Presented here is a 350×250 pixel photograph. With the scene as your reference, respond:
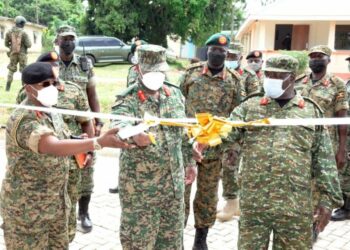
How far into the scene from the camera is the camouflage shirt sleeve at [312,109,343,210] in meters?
3.03

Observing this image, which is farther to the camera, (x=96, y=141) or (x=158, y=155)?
Answer: (x=158, y=155)

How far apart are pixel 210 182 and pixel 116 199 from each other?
1.95 meters

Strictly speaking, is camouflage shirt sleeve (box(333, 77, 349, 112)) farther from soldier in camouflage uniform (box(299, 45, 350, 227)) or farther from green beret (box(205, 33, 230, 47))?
green beret (box(205, 33, 230, 47))

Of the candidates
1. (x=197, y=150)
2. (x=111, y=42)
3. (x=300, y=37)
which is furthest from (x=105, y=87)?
(x=300, y=37)

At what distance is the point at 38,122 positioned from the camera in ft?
9.14

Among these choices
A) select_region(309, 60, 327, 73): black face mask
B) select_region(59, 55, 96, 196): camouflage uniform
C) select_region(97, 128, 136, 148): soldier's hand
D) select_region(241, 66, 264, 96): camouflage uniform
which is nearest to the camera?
select_region(97, 128, 136, 148): soldier's hand

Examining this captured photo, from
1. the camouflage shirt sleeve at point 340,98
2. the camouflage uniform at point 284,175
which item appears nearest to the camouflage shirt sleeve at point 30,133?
the camouflage uniform at point 284,175

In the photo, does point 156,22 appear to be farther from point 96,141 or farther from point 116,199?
point 96,141

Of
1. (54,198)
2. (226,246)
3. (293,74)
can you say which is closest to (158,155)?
(54,198)

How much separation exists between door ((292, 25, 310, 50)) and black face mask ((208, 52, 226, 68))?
72.4 feet

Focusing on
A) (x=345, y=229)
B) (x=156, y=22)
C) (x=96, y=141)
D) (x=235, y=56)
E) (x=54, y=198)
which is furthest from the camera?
(x=156, y=22)

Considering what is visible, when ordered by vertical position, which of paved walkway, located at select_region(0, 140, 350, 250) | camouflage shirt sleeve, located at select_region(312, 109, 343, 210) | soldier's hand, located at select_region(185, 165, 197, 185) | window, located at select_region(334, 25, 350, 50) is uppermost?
window, located at select_region(334, 25, 350, 50)

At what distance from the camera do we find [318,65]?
16.1 ft

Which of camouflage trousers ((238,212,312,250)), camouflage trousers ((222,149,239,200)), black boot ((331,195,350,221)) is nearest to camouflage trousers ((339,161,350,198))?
black boot ((331,195,350,221))
